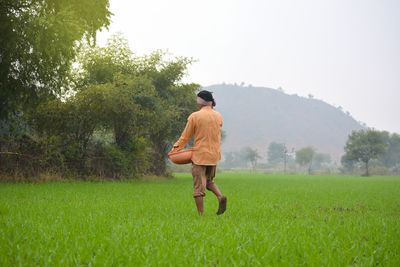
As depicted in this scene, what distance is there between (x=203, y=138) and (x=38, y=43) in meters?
10.3

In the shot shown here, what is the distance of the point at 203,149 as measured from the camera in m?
7.79

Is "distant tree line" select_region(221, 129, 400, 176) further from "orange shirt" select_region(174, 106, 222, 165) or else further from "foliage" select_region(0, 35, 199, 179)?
"orange shirt" select_region(174, 106, 222, 165)

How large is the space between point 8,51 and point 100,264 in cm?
1493

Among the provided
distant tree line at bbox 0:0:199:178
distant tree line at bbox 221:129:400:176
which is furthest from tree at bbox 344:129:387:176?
distant tree line at bbox 0:0:199:178

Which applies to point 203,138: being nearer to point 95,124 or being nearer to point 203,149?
point 203,149

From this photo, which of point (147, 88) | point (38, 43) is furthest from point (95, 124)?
point (38, 43)

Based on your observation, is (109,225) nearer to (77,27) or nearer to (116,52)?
(77,27)

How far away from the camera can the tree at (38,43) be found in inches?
611

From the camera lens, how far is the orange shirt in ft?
25.5

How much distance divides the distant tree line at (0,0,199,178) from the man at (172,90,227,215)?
9.87 m

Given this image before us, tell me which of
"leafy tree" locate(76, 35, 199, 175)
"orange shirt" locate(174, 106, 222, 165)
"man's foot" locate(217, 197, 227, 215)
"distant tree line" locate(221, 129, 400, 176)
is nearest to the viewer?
"man's foot" locate(217, 197, 227, 215)

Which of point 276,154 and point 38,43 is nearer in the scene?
point 38,43

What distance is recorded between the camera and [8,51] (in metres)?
16.1

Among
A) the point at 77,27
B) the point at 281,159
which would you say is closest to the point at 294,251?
the point at 77,27
